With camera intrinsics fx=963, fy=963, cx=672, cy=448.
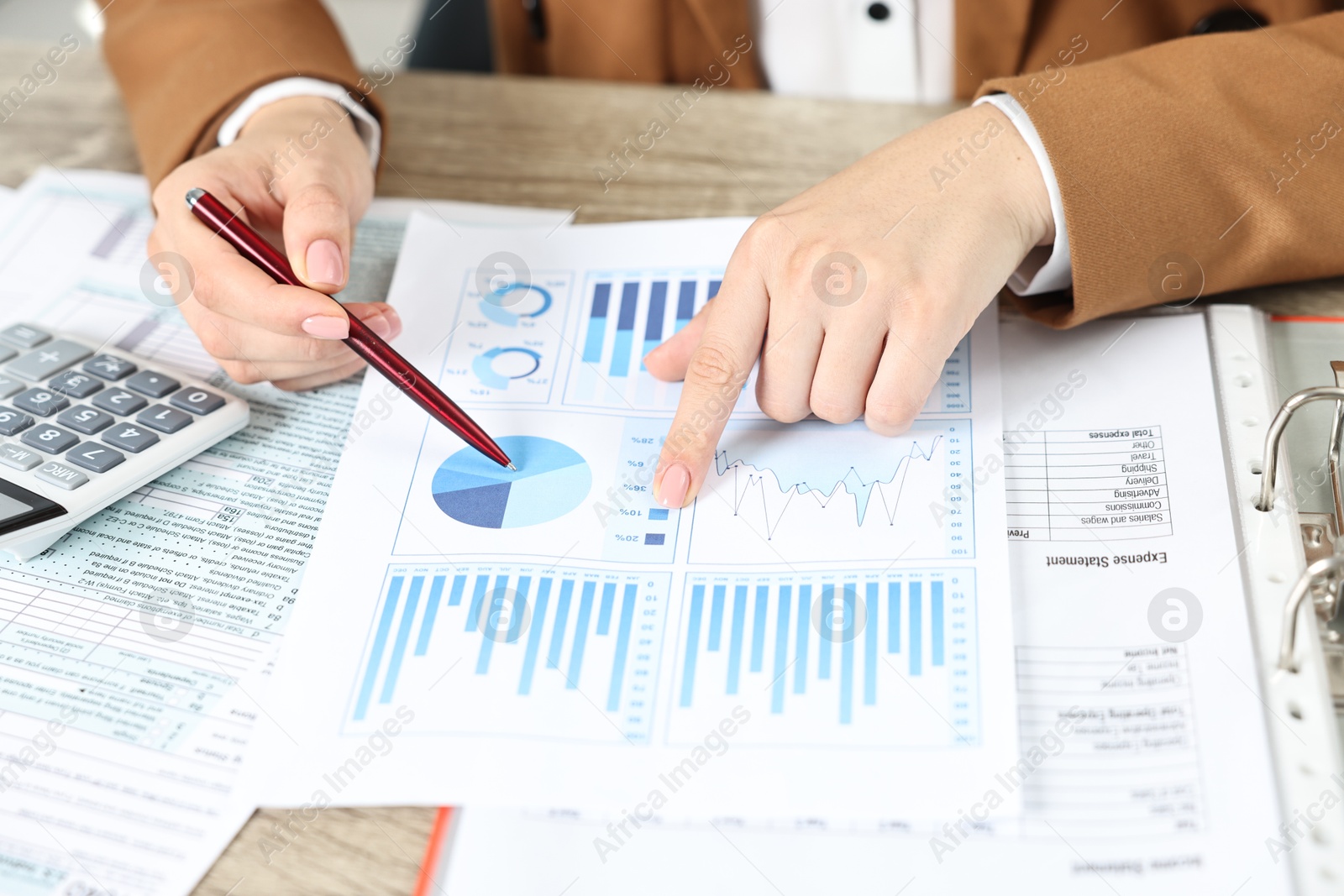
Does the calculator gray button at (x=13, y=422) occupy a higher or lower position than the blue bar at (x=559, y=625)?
higher

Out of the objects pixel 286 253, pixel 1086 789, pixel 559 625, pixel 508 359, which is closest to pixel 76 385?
pixel 286 253

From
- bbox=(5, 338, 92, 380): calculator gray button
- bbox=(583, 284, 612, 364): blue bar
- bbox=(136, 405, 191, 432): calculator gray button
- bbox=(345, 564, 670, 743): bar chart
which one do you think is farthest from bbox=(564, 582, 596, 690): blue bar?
bbox=(5, 338, 92, 380): calculator gray button

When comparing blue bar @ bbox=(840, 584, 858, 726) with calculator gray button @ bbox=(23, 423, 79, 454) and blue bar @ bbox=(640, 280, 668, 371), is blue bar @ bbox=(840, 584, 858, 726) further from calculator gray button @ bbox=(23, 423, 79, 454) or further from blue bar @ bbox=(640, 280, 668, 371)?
calculator gray button @ bbox=(23, 423, 79, 454)

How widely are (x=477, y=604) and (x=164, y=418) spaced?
0.27 metres

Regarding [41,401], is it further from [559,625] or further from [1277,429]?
[1277,429]

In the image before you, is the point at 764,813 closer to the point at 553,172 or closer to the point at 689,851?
the point at 689,851

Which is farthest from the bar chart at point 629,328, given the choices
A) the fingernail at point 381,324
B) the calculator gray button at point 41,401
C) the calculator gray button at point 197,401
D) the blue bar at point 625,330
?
the calculator gray button at point 41,401

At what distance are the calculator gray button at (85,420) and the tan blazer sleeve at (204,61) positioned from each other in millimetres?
276

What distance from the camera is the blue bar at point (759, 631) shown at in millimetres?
495

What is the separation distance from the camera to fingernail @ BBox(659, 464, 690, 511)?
0.57m

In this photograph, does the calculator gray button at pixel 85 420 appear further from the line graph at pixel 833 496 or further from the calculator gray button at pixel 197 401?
the line graph at pixel 833 496

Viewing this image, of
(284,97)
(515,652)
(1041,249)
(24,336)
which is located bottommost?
(515,652)

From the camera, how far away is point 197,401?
0.65m

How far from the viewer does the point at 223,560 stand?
0.58 m
